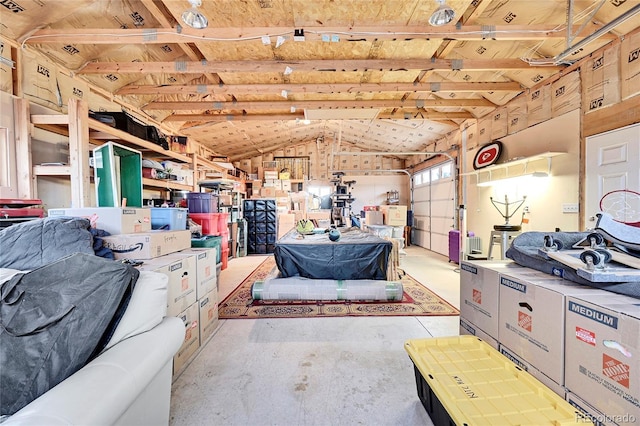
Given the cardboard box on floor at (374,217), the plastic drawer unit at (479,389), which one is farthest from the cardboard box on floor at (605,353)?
the cardboard box on floor at (374,217)

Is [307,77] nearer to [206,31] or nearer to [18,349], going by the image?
[206,31]

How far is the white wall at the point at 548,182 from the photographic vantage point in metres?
3.19

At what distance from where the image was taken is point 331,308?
10.1ft

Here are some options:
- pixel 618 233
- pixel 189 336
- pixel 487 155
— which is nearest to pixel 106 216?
pixel 189 336

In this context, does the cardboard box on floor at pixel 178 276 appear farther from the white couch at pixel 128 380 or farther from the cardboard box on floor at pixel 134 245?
the white couch at pixel 128 380

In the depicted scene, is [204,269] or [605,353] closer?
[605,353]

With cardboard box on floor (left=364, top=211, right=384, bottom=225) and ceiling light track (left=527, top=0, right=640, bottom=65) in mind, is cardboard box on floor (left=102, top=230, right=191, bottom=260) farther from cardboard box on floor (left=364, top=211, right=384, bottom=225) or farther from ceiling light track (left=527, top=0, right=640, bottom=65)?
cardboard box on floor (left=364, top=211, right=384, bottom=225)

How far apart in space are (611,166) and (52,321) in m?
4.73

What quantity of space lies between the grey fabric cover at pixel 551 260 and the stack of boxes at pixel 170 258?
7.89ft

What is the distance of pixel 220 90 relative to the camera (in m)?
3.67

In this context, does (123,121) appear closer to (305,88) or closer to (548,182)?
(305,88)

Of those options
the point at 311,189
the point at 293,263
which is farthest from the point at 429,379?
the point at 311,189

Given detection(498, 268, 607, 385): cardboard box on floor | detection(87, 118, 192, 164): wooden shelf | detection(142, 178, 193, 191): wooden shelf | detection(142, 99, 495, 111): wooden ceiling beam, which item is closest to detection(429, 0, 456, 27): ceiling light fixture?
detection(498, 268, 607, 385): cardboard box on floor

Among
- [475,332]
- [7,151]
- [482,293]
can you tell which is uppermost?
[7,151]
